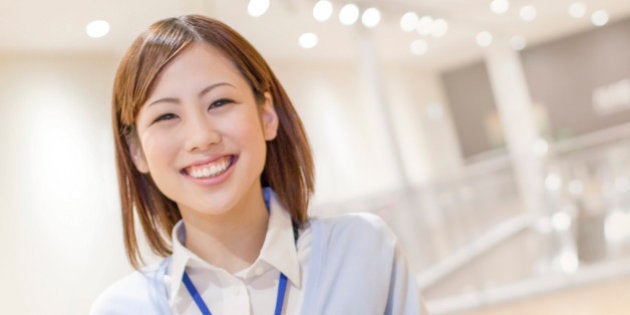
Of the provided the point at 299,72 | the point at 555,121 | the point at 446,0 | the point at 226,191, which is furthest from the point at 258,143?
the point at 555,121

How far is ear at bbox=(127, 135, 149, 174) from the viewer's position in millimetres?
1575

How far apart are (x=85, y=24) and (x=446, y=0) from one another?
180 inches

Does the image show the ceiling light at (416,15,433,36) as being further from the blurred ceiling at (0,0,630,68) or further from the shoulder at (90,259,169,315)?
the shoulder at (90,259,169,315)

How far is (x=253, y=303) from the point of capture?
1528 mm

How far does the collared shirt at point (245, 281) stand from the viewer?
1519mm

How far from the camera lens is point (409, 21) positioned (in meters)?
6.42

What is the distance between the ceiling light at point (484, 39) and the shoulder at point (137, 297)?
6.08 m

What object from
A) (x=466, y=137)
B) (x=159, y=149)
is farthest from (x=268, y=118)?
(x=466, y=137)

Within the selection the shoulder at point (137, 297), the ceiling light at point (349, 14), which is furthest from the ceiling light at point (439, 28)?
the shoulder at point (137, 297)

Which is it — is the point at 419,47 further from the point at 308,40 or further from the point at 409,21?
the point at 308,40

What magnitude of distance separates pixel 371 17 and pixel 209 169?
477 centimetres

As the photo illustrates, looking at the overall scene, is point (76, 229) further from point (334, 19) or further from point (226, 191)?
point (334, 19)

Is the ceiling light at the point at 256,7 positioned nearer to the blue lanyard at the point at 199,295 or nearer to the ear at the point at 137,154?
the ear at the point at 137,154

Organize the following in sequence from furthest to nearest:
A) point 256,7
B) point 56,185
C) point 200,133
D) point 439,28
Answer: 1. point 439,28
2. point 256,7
3. point 56,185
4. point 200,133
